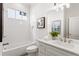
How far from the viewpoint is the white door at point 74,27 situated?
201cm

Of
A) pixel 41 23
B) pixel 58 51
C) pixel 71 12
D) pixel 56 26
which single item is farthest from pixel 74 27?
pixel 41 23

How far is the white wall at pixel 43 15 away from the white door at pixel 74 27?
280 mm

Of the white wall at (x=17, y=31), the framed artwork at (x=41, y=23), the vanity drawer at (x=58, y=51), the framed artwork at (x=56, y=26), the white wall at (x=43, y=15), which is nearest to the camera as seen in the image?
the vanity drawer at (x=58, y=51)

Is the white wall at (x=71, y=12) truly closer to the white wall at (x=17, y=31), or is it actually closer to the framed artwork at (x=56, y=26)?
the framed artwork at (x=56, y=26)

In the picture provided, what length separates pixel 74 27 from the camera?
80.6 inches

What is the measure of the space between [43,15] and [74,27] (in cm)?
131

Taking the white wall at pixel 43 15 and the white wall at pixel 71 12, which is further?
the white wall at pixel 43 15

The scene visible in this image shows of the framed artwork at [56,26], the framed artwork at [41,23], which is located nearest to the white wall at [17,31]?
the framed artwork at [41,23]

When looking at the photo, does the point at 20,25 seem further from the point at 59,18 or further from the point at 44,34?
the point at 59,18

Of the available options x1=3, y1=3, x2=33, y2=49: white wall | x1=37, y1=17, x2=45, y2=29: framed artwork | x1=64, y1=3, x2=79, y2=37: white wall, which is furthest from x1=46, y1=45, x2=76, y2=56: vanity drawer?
x1=3, y1=3, x2=33, y2=49: white wall

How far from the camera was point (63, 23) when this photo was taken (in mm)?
2268

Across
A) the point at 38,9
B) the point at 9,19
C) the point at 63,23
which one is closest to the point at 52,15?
the point at 63,23

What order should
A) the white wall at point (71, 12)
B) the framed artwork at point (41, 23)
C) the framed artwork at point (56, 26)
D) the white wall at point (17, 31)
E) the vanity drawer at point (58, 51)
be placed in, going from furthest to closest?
the white wall at point (17, 31) < the framed artwork at point (41, 23) < the framed artwork at point (56, 26) < the white wall at point (71, 12) < the vanity drawer at point (58, 51)

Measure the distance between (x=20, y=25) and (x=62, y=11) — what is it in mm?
2048
